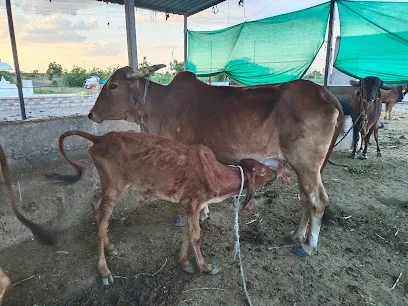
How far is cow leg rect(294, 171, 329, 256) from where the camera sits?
3.27 m

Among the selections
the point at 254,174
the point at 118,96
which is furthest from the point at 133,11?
the point at 254,174

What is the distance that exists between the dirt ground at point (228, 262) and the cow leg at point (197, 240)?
2.9 inches

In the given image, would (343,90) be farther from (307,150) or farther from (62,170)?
(62,170)

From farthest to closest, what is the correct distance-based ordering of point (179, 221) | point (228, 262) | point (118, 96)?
1. point (118, 96)
2. point (179, 221)
3. point (228, 262)

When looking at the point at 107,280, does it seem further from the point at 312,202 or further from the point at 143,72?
the point at 143,72

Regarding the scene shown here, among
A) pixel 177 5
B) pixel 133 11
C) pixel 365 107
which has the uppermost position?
pixel 177 5

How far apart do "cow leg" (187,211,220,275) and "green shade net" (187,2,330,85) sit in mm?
3985

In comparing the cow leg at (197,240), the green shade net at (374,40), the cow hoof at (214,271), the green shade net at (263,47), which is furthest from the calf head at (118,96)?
the green shade net at (374,40)

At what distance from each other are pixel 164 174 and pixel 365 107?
592 centimetres

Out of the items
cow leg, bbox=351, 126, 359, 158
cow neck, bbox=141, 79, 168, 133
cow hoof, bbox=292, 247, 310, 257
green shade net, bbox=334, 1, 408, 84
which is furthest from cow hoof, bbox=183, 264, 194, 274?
cow leg, bbox=351, 126, 359, 158

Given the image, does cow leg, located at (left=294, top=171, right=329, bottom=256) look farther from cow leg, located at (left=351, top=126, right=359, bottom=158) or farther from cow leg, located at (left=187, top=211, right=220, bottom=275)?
cow leg, located at (left=351, top=126, right=359, bottom=158)

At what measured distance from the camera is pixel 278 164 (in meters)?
2.99

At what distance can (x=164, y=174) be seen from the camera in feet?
9.05

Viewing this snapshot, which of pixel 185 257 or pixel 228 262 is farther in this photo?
pixel 228 262
